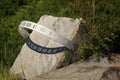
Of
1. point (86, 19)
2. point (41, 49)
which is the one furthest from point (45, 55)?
point (86, 19)

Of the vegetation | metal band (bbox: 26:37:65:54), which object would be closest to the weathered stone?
metal band (bbox: 26:37:65:54)

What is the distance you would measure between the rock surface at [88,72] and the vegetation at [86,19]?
0.13m

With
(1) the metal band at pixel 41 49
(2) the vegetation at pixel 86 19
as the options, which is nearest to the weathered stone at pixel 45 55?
(1) the metal band at pixel 41 49

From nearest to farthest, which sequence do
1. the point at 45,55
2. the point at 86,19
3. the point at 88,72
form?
the point at 88,72 → the point at 45,55 → the point at 86,19

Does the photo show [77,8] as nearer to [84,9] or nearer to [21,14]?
[84,9]

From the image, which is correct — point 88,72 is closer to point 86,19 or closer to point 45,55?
point 45,55

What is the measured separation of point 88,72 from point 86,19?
2.92 feet

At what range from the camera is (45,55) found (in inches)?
178

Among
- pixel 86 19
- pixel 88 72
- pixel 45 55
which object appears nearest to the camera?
pixel 88 72

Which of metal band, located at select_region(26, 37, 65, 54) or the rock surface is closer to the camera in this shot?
the rock surface

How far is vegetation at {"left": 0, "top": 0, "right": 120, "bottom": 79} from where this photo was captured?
4.37m

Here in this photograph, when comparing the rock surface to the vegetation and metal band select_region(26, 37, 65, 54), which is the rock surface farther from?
metal band select_region(26, 37, 65, 54)

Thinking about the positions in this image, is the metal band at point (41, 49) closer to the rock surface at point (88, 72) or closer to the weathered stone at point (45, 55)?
the weathered stone at point (45, 55)

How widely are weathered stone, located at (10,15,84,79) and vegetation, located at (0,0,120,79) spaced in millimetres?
205
